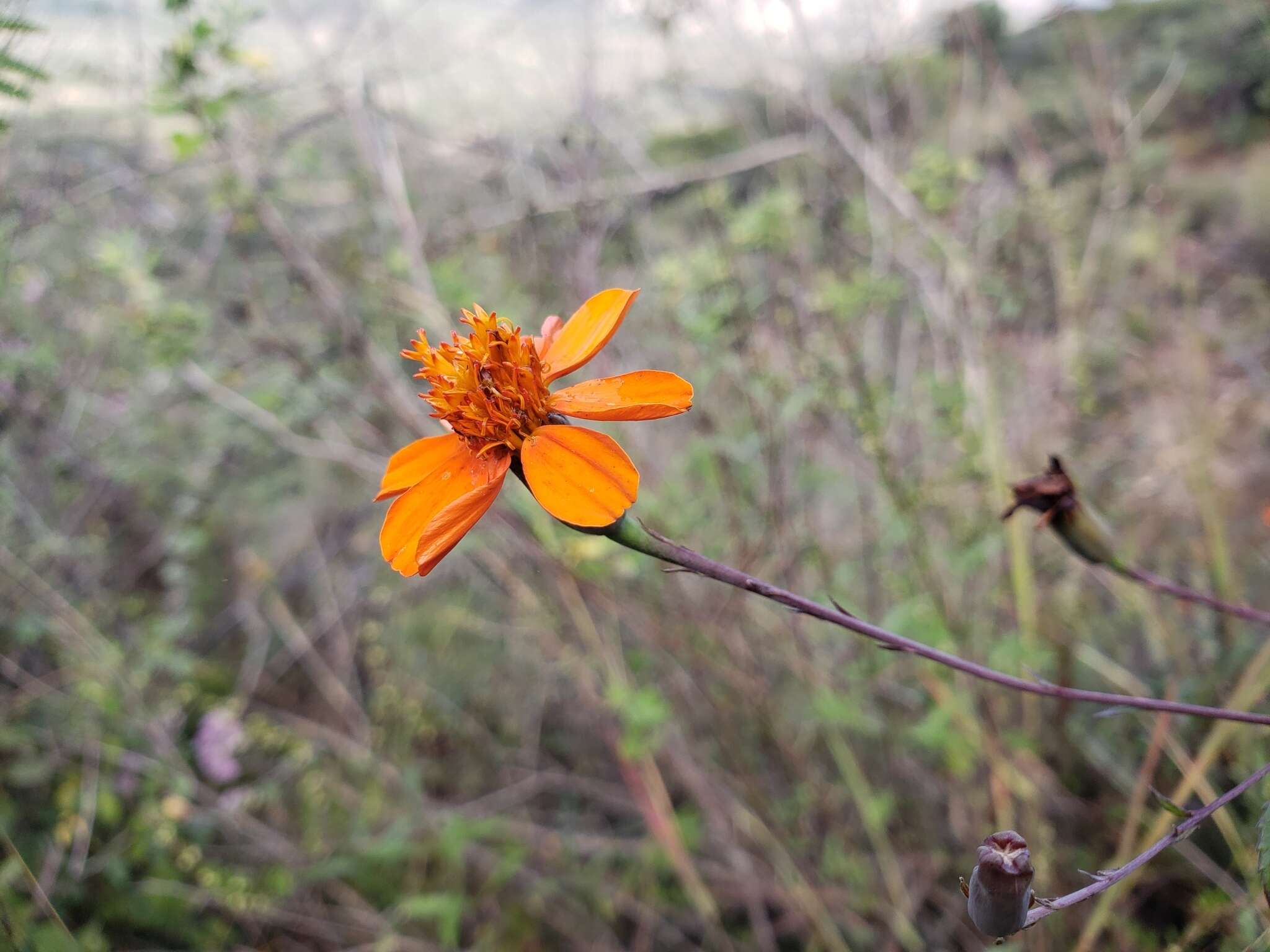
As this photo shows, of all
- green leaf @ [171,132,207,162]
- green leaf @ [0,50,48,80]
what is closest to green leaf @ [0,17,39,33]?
green leaf @ [0,50,48,80]

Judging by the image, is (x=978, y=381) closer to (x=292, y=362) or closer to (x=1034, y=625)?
(x=1034, y=625)

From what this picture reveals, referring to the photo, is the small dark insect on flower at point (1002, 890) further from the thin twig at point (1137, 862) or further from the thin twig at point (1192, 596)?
the thin twig at point (1192, 596)

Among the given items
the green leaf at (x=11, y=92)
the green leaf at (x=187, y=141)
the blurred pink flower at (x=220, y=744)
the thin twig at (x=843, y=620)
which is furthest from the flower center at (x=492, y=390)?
the blurred pink flower at (x=220, y=744)

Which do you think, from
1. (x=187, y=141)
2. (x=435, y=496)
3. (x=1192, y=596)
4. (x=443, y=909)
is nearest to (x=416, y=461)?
(x=435, y=496)

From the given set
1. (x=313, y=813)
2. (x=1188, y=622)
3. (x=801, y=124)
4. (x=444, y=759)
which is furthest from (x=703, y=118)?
(x=313, y=813)

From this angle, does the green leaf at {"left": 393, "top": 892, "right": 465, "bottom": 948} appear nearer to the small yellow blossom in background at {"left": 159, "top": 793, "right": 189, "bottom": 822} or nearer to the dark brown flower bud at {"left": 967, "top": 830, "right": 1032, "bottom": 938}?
the small yellow blossom in background at {"left": 159, "top": 793, "right": 189, "bottom": 822}

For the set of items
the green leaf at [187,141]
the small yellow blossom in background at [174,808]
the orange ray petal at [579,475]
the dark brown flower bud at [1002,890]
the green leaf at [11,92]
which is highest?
the green leaf at [187,141]
